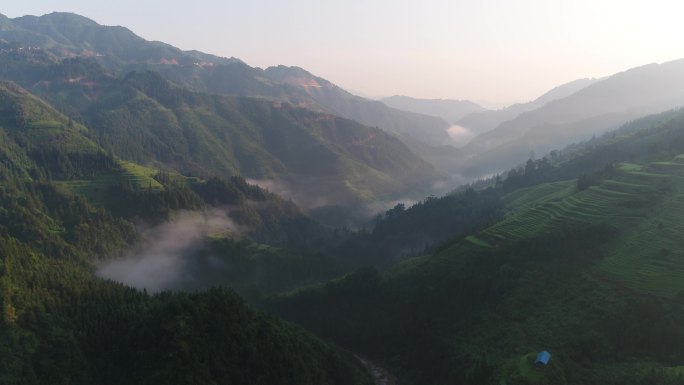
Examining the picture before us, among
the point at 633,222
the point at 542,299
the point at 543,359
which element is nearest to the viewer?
the point at 543,359

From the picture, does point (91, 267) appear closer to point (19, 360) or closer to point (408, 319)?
point (19, 360)

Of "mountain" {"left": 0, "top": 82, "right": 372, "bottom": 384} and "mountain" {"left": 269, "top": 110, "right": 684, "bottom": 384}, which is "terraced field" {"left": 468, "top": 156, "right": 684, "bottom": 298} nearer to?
"mountain" {"left": 269, "top": 110, "right": 684, "bottom": 384}

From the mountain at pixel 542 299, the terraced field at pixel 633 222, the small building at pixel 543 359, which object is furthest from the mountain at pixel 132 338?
the terraced field at pixel 633 222

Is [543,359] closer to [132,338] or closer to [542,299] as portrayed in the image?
[542,299]

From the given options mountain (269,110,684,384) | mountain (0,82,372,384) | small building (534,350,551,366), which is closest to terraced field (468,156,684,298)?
mountain (269,110,684,384)

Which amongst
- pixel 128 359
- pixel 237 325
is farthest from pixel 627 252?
pixel 128 359

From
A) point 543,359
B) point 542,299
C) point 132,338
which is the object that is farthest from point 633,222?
point 132,338

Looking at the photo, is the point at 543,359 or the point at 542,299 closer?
the point at 543,359
